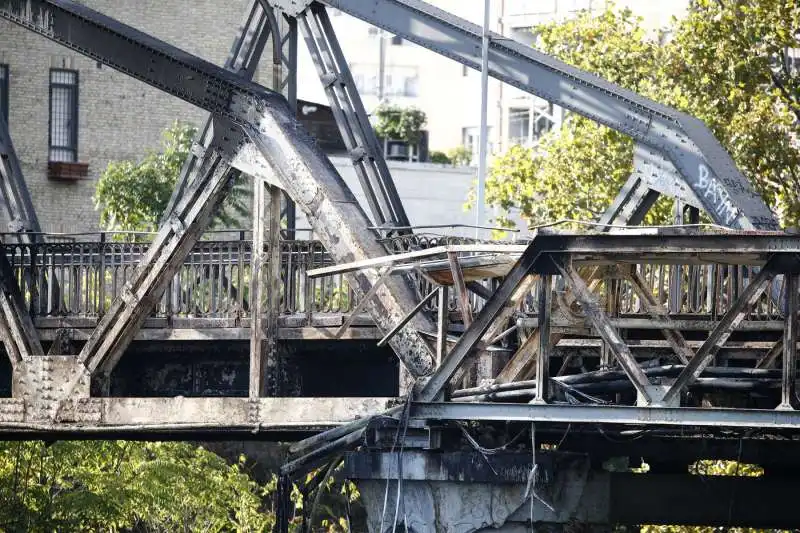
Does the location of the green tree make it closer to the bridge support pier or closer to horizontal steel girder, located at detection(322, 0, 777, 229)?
horizontal steel girder, located at detection(322, 0, 777, 229)

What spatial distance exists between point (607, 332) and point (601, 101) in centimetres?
676

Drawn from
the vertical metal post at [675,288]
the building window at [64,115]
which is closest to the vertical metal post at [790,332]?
the vertical metal post at [675,288]

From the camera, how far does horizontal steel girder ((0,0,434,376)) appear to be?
20.1 metres

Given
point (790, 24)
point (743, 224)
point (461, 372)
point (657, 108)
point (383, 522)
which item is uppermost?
point (790, 24)

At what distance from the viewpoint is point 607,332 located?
691 inches

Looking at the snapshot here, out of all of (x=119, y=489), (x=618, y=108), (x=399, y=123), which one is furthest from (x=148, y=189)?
(x=618, y=108)

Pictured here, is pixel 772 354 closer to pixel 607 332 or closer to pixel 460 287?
pixel 607 332

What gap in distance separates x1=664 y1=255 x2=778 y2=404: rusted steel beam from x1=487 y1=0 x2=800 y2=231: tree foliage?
16478mm

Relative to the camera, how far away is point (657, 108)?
23469 mm

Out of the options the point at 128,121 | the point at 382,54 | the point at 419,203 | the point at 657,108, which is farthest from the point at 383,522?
the point at 382,54

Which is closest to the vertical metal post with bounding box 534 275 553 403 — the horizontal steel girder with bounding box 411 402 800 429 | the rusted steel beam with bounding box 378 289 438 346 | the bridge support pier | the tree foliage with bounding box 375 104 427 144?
the horizontal steel girder with bounding box 411 402 800 429

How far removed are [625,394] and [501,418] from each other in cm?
468

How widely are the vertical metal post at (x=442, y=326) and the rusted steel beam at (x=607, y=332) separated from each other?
5.23ft

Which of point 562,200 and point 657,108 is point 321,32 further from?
point 562,200
